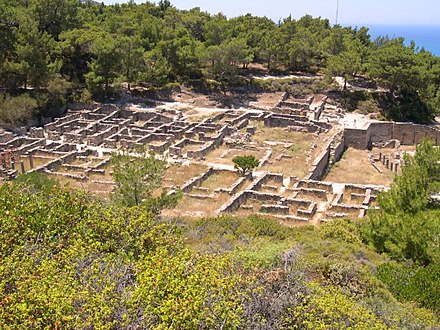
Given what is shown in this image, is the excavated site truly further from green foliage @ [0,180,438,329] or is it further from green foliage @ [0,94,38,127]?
green foliage @ [0,180,438,329]

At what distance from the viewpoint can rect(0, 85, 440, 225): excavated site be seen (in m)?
23.4

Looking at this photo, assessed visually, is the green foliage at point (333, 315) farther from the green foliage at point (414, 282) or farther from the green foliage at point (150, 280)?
the green foliage at point (414, 282)

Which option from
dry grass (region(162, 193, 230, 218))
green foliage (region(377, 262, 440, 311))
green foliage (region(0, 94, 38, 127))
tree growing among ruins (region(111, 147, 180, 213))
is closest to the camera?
green foliage (region(377, 262, 440, 311))

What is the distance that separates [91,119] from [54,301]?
3093cm

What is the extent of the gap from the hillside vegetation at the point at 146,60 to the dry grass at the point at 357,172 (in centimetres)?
1183

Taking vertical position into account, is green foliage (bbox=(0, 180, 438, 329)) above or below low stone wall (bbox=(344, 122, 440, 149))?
above

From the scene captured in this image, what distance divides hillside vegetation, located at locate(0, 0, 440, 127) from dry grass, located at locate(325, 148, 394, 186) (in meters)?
11.8

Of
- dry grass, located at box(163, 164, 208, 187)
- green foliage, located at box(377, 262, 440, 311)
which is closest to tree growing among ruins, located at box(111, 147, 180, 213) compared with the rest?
dry grass, located at box(163, 164, 208, 187)

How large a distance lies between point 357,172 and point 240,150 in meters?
7.65

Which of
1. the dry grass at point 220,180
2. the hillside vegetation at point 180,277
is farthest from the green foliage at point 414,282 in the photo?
the dry grass at point 220,180

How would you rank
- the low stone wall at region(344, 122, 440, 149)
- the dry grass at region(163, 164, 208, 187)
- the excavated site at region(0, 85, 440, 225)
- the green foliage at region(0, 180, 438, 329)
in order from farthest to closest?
the low stone wall at region(344, 122, 440, 149) → the dry grass at region(163, 164, 208, 187) → the excavated site at region(0, 85, 440, 225) → the green foliage at region(0, 180, 438, 329)

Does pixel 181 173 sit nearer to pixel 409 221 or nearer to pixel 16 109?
pixel 409 221

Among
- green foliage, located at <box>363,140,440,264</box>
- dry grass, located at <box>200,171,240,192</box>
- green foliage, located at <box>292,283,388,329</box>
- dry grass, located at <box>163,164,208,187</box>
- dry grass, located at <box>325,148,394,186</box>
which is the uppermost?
green foliage, located at <box>292,283,388,329</box>

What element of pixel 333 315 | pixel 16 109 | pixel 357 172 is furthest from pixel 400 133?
pixel 333 315
